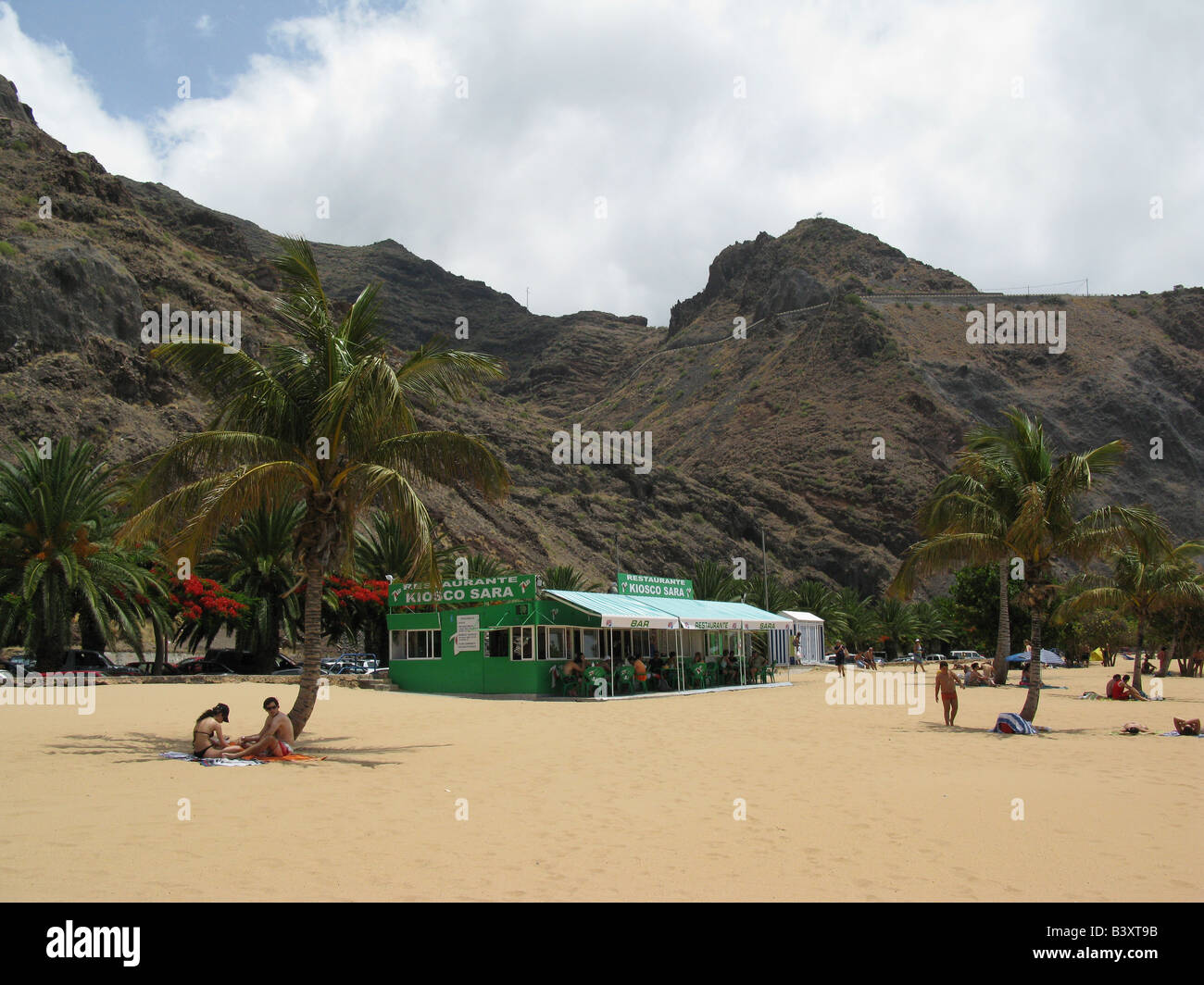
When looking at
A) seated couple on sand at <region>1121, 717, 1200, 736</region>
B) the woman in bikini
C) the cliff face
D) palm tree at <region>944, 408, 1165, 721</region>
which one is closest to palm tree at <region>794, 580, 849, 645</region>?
the cliff face

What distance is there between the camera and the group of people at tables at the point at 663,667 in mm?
23922

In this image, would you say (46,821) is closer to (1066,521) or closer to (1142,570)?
(1066,521)

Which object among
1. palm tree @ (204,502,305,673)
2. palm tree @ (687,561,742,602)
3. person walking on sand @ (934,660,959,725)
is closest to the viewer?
person walking on sand @ (934,660,959,725)

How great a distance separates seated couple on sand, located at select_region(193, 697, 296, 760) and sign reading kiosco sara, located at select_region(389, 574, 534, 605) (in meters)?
10.9

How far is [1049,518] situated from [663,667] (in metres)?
13.0

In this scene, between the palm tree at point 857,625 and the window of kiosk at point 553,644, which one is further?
the palm tree at point 857,625

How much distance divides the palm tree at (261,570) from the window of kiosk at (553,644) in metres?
11.3

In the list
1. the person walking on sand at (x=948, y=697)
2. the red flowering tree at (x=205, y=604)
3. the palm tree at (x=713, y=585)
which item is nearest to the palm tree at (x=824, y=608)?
the palm tree at (x=713, y=585)

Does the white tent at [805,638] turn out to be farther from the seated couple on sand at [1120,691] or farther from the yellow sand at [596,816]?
the yellow sand at [596,816]

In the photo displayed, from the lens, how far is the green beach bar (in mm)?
23734

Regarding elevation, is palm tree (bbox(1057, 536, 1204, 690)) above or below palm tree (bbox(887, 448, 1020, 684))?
below

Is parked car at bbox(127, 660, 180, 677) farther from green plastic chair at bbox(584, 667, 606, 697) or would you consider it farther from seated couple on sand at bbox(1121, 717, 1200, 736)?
seated couple on sand at bbox(1121, 717, 1200, 736)

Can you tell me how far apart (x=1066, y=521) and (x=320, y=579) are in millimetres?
13587

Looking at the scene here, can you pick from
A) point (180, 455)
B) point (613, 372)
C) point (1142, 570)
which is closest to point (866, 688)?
point (1142, 570)
